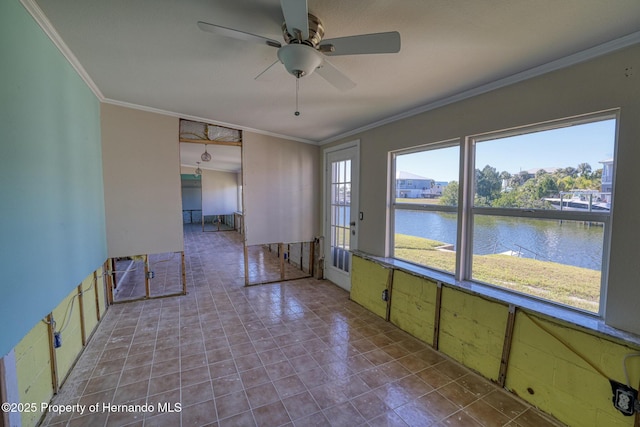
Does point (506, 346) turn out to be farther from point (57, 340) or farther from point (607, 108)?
point (57, 340)

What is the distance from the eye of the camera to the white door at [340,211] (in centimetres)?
396

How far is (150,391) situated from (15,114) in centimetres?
200

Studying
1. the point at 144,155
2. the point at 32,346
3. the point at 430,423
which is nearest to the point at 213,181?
the point at 144,155

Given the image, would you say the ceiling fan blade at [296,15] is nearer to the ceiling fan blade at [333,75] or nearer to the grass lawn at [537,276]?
the ceiling fan blade at [333,75]

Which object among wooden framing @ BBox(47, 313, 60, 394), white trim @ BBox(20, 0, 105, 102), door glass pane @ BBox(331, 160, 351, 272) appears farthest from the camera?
door glass pane @ BBox(331, 160, 351, 272)

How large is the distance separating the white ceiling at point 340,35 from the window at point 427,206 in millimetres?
580

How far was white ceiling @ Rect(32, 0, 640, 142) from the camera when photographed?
4.58 feet

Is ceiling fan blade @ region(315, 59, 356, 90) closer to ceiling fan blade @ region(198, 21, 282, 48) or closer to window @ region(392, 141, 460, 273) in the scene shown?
ceiling fan blade @ region(198, 21, 282, 48)

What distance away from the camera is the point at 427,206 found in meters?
2.94

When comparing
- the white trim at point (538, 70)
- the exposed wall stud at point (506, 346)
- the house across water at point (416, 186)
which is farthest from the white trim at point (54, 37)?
the exposed wall stud at point (506, 346)

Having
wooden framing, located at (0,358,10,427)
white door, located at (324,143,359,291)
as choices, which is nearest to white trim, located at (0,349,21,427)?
wooden framing, located at (0,358,10,427)

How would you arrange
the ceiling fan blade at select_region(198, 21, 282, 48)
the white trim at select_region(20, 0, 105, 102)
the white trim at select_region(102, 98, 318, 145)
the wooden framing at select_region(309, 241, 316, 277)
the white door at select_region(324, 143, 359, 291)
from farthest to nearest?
the wooden framing at select_region(309, 241, 316, 277)
the white door at select_region(324, 143, 359, 291)
the white trim at select_region(102, 98, 318, 145)
the white trim at select_region(20, 0, 105, 102)
the ceiling fan blade at select_region(198, 21, 282, 48)

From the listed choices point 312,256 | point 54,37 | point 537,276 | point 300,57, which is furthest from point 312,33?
→ point 312,256

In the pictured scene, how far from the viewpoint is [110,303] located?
346cm
